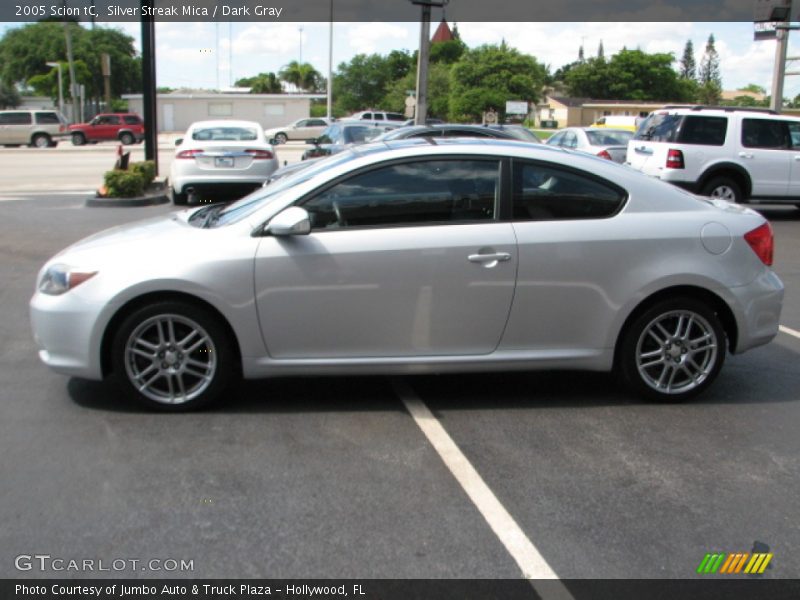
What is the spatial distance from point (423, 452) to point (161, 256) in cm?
187

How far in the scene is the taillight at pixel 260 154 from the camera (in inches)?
603

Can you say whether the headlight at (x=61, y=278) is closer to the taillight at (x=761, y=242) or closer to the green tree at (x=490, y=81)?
the taillight at (x=761, y=242)

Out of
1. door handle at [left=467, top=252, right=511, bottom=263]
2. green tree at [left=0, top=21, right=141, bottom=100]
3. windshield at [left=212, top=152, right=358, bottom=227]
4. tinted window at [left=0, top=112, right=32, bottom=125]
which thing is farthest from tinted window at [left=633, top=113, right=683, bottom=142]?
green tree at [left=0, top=21, right=141, bottom=100]

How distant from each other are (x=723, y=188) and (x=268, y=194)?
455 inches

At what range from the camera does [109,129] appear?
154 feet

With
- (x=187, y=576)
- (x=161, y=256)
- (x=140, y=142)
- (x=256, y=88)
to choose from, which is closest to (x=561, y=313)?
(x=161, y=256)

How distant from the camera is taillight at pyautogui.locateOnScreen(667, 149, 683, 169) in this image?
1473 centimetres

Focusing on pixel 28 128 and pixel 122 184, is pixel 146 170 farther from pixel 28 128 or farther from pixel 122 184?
pixel 28 128

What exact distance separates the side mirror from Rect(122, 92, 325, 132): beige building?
6544 centimetres

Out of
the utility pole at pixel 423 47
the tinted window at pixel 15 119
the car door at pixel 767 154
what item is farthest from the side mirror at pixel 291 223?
the tinted window at pixel 15 119

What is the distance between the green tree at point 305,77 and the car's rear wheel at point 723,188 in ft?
334

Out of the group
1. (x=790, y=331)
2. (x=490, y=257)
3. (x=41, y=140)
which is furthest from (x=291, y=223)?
(x=41, y=140)

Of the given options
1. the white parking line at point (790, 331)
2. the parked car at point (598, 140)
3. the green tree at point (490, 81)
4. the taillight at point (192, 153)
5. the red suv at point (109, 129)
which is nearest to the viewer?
the white parking line at point (790, 331)
